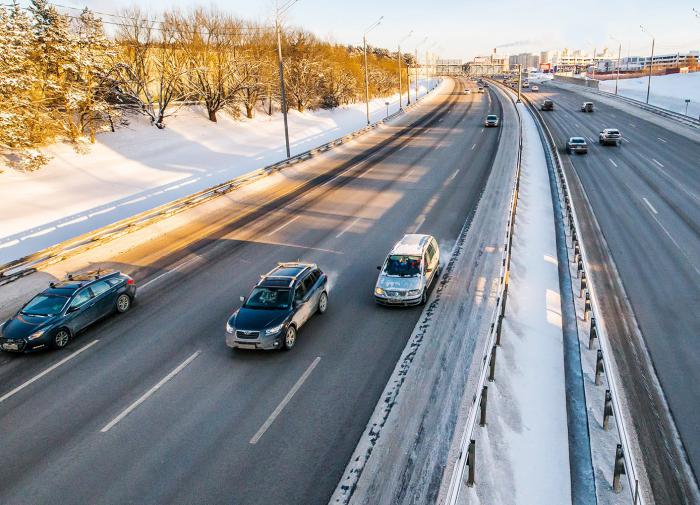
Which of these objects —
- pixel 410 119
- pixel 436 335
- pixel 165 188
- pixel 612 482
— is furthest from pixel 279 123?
pixel 612 482

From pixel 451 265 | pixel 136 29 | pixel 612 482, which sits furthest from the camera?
pixel 136 29

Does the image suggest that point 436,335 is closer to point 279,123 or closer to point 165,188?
point 165,188

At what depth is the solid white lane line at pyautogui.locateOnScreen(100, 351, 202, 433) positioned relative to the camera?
1062 cm

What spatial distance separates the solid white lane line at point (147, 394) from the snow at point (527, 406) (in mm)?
7345

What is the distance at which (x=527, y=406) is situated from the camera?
10.7 m

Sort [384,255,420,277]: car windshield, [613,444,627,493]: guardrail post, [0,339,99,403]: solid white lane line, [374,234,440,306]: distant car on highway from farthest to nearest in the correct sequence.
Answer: [384,255,420,277]: car windshield < [374,234,440,306]: distant car on highway < [0,339,99,403]: solid white lane line < [613,444,627,493]: guardrail post

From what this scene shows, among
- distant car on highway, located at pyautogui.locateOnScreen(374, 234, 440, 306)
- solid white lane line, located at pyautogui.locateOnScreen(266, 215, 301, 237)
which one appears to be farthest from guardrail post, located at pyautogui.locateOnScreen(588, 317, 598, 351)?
solid white lane line, located at pyautogui.locateOnScreen(266, 215, 301, 237)

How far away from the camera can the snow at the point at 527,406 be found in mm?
8531

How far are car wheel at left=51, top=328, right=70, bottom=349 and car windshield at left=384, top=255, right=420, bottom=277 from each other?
9.55m

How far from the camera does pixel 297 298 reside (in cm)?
1411

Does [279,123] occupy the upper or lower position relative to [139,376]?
upper

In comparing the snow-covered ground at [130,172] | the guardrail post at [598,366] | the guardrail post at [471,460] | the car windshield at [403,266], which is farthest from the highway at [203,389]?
the snow-covered ground at [130,172]

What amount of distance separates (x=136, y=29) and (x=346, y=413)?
4688 cm

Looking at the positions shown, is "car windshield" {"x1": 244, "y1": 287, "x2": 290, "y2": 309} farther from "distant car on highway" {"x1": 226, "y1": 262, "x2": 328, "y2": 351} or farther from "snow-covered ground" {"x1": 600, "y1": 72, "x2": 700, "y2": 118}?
"snow-covered ground" {"x1": 600, "y1": 72, "x2": 700, "y2": 118}
